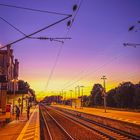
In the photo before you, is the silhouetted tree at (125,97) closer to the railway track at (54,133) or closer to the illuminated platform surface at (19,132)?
the railway track at (54,133)

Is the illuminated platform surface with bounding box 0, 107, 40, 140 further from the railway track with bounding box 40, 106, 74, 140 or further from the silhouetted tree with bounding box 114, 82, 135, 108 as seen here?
the silhouetted tree with bounding box 114, 82, 135, 108

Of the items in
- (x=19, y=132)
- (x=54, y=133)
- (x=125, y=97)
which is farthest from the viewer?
(x=125, y=97)

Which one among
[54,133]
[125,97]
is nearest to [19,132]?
[54,133]

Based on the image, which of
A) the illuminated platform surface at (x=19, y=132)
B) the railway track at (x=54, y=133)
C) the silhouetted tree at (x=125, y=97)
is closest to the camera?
the illuminated platform surface at (x=19, y=132)

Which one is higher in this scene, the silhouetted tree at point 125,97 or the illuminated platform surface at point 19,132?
the silhouetted tree at point 125,97

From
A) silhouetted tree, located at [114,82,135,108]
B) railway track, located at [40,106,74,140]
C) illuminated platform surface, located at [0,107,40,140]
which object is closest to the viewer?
illuminated platform surface, located at [0,107,40,140]

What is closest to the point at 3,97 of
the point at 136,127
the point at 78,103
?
the point at 136,127

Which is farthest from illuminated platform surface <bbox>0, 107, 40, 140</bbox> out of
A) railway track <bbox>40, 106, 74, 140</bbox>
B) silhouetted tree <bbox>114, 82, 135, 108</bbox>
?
silhouetted tree <bbox>114, 82, 135, 108</bbox>

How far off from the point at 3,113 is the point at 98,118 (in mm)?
20065

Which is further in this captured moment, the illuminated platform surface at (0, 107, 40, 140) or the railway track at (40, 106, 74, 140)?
the railway track at (40, 106, 74, 140)

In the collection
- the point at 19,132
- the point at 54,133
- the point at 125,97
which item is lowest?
the point at 54,133

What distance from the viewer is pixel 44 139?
2281 centimetres

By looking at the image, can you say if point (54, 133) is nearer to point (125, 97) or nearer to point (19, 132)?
point (19, 132)

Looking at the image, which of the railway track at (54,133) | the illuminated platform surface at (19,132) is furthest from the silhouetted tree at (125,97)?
the illuminated platform surface at (19,132)
